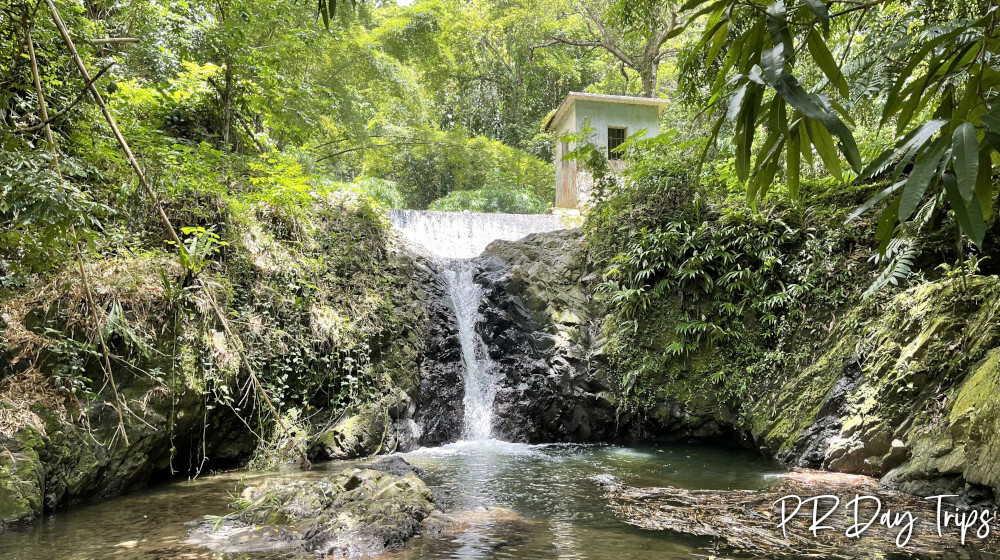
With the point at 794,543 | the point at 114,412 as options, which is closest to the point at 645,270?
the point at 794,543

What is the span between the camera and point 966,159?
1192 millimetres

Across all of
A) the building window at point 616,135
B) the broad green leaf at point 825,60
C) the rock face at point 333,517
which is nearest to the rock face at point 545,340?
the rock face at point 333,517

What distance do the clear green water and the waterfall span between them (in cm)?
115

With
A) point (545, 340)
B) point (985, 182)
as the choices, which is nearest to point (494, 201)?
point (545, 340)

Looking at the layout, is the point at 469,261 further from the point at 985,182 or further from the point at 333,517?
the point at 985,182

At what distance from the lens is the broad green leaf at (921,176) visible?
1184mm

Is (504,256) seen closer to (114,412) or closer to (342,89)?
(114,412)

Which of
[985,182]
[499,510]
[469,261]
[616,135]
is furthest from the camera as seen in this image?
[616,135]

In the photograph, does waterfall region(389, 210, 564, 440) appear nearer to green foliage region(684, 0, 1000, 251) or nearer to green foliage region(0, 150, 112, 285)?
green foliage region(0, 150, 112, 285)

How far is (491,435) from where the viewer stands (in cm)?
806

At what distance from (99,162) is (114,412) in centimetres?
287

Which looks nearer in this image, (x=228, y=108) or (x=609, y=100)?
(x=228, y=108)

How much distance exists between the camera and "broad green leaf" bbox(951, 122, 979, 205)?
1.17m

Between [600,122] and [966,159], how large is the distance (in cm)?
1448
